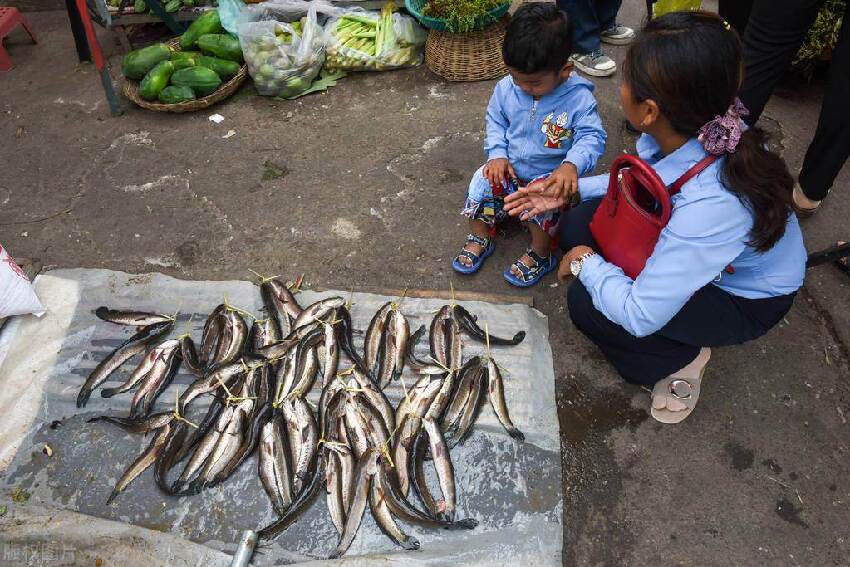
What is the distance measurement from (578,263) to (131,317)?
249 centimetres

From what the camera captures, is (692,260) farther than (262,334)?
No

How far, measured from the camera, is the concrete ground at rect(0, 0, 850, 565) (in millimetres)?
2379

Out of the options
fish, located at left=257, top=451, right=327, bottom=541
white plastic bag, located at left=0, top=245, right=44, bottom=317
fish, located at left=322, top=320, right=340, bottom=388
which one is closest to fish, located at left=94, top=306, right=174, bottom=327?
white plastic bag, located at left=0, top=245, right=44, bottom=317

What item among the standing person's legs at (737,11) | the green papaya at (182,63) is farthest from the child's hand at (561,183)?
the green papaya at (182,63)

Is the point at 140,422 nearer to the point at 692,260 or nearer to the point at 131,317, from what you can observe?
the point at 131,317

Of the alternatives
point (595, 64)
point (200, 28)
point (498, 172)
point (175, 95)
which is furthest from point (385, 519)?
point (200, 28)

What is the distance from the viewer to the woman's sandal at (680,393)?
258 cm

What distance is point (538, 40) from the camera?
2545 mm

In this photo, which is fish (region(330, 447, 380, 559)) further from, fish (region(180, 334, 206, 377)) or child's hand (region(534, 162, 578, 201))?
child's hand (region(534, 162, 578, 201))

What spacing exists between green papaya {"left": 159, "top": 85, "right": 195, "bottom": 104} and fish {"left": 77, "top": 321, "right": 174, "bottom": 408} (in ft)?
8.45

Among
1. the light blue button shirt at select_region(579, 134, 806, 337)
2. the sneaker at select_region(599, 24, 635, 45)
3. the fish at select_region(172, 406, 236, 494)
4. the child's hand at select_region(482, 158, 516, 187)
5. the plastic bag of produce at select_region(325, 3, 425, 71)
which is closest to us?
the light blue button shirt at select_region(579, 134, 806, 337)

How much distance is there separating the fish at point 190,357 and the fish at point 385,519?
1.14 meters

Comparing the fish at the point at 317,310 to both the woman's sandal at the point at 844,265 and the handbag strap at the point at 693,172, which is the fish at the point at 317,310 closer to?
the handbag strap at the point at 693,172

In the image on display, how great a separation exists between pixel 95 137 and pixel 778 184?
16.9 ft
